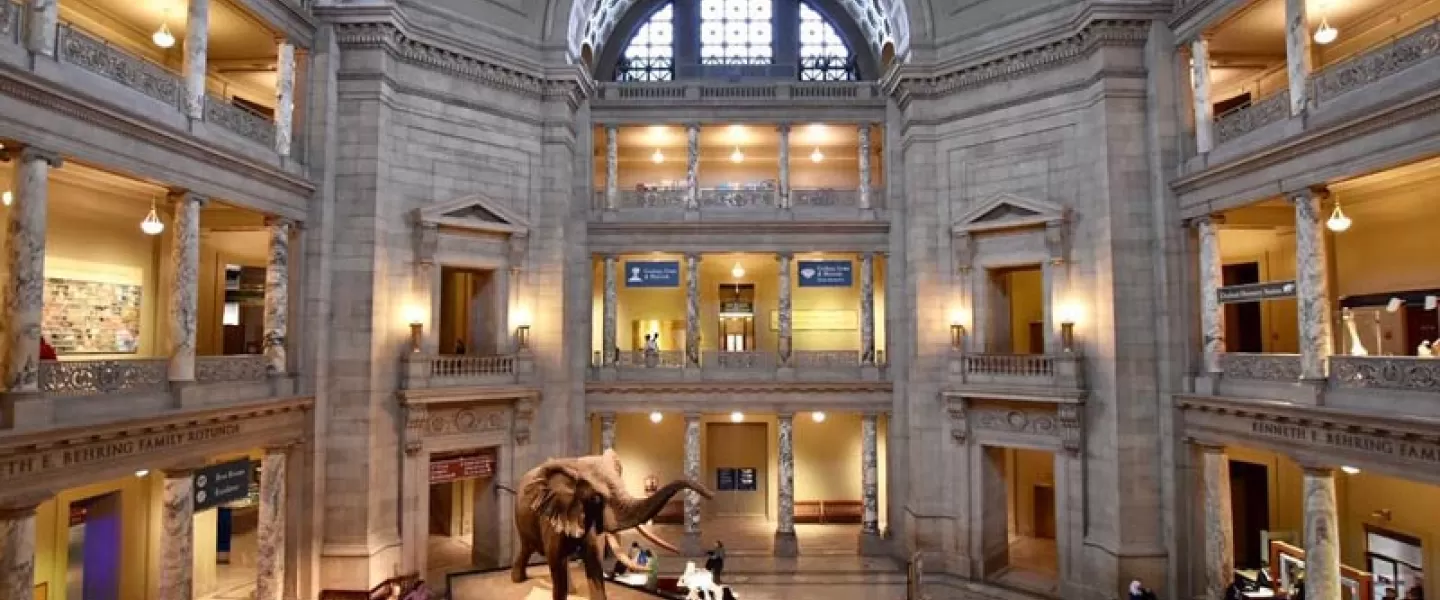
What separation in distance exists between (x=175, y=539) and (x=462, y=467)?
653 cm

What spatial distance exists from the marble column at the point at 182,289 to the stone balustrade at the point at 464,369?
4887 millimetres

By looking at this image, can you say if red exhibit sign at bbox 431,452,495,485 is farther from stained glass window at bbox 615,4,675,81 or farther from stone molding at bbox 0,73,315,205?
stained glass window at bbox 615,4,675,81

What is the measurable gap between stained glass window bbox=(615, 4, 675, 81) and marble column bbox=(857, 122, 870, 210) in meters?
7.21

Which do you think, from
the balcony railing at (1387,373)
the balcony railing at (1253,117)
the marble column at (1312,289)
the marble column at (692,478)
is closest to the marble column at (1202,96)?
the balcony railing at (1253,117)

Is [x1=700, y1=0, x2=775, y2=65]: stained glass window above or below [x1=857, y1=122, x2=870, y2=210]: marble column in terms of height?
above

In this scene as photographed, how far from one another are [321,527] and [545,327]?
6871mm

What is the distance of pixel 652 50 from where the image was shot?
2756 cm

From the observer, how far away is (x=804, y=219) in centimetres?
2350

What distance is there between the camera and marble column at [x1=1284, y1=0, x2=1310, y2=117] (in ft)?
46.5

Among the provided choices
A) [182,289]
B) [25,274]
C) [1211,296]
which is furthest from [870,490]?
[25,274]

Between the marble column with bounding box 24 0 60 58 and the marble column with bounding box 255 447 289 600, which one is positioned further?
the marble column with bounding box 255 447 289 600

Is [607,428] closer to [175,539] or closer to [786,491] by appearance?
[786,491]

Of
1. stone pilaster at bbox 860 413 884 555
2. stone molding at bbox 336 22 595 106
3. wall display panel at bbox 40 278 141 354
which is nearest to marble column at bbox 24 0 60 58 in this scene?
wall display panel at bbox 40 278 141 354

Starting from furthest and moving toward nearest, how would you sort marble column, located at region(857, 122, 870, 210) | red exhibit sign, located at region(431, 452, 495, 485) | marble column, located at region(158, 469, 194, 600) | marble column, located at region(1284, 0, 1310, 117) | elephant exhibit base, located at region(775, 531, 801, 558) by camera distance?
1. marble column, located at region(857, 122, 870, 210)
2. elephant exhibit base, located at region(775, 531, 801, 558)
3. red exhibit sign, located at region(431, 452, 495, 485)
4. marble column, located at region(1284, 0, 1310, 117)
5. marble column, located at region(158, 469, 194, 600)
